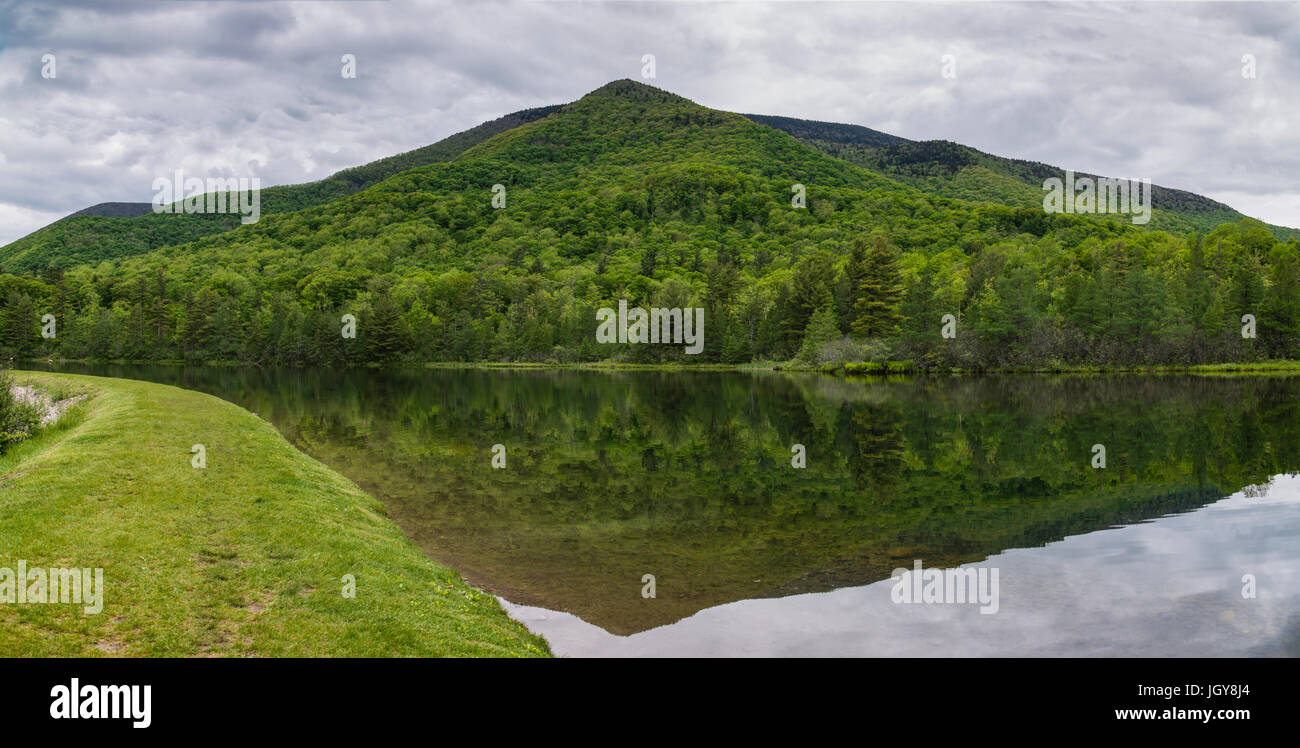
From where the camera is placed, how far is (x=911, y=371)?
9200cm

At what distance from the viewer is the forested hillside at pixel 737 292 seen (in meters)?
89.8

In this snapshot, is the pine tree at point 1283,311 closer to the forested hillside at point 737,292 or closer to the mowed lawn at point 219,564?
the forested hillside at point 737,292

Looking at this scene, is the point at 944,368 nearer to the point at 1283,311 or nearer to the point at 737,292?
the point at 1283,311

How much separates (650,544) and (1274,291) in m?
105

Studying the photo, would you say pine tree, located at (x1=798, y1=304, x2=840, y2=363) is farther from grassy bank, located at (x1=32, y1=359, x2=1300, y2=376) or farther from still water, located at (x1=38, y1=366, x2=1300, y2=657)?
still water, located at (x1=38, y1=366, x2=1300, y2=657)

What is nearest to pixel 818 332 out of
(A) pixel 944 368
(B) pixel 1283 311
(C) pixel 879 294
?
(C) pixel 879 294

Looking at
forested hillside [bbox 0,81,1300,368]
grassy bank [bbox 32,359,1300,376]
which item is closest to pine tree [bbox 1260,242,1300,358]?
forested hillside [bbox 0,81,1300,368]

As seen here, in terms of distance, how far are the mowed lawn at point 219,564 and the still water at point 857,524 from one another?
1.93 m

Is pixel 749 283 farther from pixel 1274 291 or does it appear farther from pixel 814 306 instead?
pixel 1274 291

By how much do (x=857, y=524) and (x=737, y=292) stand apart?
363ft

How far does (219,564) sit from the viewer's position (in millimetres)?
10680

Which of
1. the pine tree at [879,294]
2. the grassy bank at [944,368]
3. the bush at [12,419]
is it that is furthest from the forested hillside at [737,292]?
the bush at [12,419]

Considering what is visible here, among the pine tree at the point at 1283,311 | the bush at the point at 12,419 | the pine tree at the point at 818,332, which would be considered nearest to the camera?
the bush at the point at 12,419
